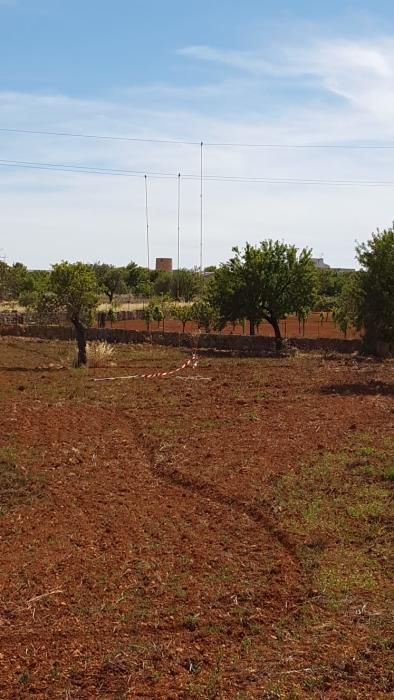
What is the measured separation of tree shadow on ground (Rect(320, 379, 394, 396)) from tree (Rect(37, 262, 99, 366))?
34.1 feet

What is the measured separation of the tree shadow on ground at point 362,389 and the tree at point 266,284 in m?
14.3

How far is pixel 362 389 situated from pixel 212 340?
16500mm

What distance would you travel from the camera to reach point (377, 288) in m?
30.1

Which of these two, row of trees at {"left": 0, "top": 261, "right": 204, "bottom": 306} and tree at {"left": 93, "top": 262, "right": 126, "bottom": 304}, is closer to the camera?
row of trees at {"left": 0, "top": 261, "right": 204, "bottom": 306}

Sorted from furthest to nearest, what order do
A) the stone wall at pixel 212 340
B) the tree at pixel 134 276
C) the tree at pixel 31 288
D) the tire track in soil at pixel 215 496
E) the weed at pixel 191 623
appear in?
1. the tree at pixel 134 276
2. the tree at pixel 31 288
3. the stone wall at pixel 212 340
4. the tire track in soil at pixel 215 496
5. the weed at pixel 191 623

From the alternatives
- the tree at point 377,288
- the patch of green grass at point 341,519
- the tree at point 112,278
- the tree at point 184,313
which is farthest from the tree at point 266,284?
the tree at point 112,278

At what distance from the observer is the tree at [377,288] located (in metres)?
30.1

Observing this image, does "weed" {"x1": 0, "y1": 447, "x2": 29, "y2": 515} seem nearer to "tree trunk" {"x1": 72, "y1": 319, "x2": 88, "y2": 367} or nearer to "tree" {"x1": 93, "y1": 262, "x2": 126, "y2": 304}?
Result: "tree trunk" {"x1": 72, "y1": 319, "x2": 88, "y2": 367}

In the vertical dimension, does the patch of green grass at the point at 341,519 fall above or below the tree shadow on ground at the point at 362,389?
below

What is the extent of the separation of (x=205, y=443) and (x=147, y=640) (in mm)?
8129

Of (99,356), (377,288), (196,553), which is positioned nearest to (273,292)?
(377,288)

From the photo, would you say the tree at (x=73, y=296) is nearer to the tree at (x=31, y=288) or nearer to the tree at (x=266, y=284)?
the tree at (x=266, y=284)

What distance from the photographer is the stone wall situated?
3475 centimetres

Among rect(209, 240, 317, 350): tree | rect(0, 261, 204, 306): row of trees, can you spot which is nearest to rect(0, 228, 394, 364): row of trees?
rect(209, 240, 317, 350): tree
